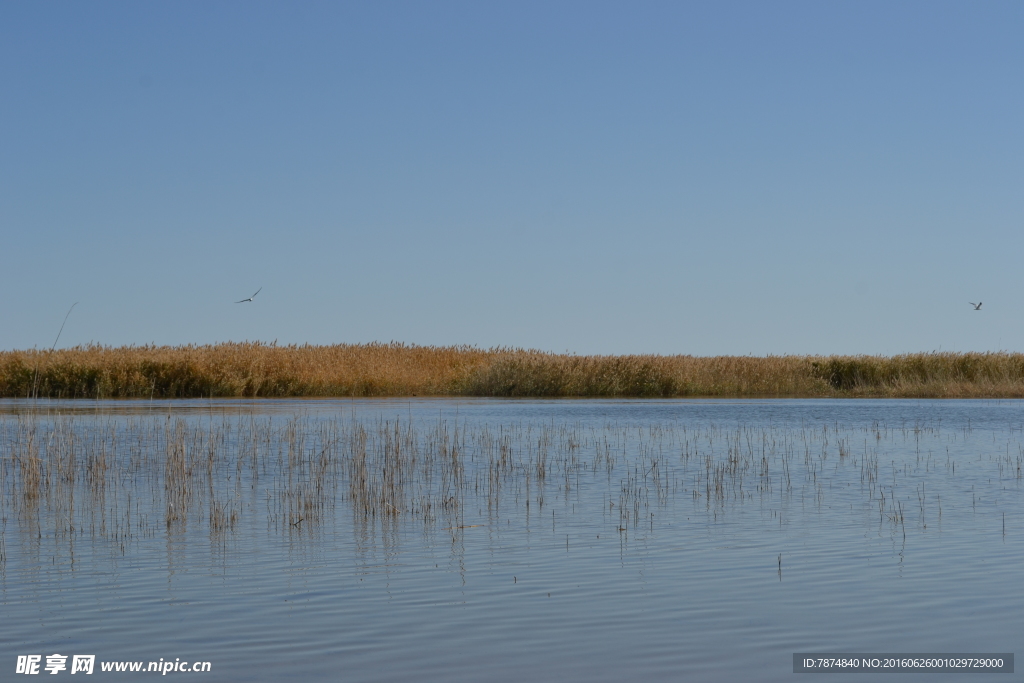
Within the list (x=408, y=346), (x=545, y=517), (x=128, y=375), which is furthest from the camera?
(x=408, y=346)

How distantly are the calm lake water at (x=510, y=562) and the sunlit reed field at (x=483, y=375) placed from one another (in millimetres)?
23914

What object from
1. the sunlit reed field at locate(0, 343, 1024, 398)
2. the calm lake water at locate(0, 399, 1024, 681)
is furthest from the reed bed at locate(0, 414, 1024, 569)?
the sunlit reed field at locate(0, 343, 1024, 398)

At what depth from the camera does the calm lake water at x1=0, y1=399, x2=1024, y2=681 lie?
17.3 feet

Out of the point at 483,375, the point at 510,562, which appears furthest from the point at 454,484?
the point at 483,375

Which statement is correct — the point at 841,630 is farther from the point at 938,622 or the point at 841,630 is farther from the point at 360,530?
the point at 360,530

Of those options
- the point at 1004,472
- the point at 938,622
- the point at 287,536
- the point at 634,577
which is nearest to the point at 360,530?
the point at 287,536

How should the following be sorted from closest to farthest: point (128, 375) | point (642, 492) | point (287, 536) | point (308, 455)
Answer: point (287, 536) < point (642, 492) < point (308, 455) < point (128, 375)

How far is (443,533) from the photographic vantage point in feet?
28.8

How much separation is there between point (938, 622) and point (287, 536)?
4958mm

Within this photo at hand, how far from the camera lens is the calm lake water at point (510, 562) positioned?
527 cm

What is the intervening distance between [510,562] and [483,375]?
3191 centimetres

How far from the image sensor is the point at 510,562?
7547 millimetres

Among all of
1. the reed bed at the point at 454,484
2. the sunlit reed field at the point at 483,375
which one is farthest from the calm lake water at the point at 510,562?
the sunlit reed field at the point at 483,375

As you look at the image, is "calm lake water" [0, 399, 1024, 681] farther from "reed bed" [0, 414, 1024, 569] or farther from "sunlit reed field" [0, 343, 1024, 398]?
"sunlit reed field" [0, 343, 1024, 398]
